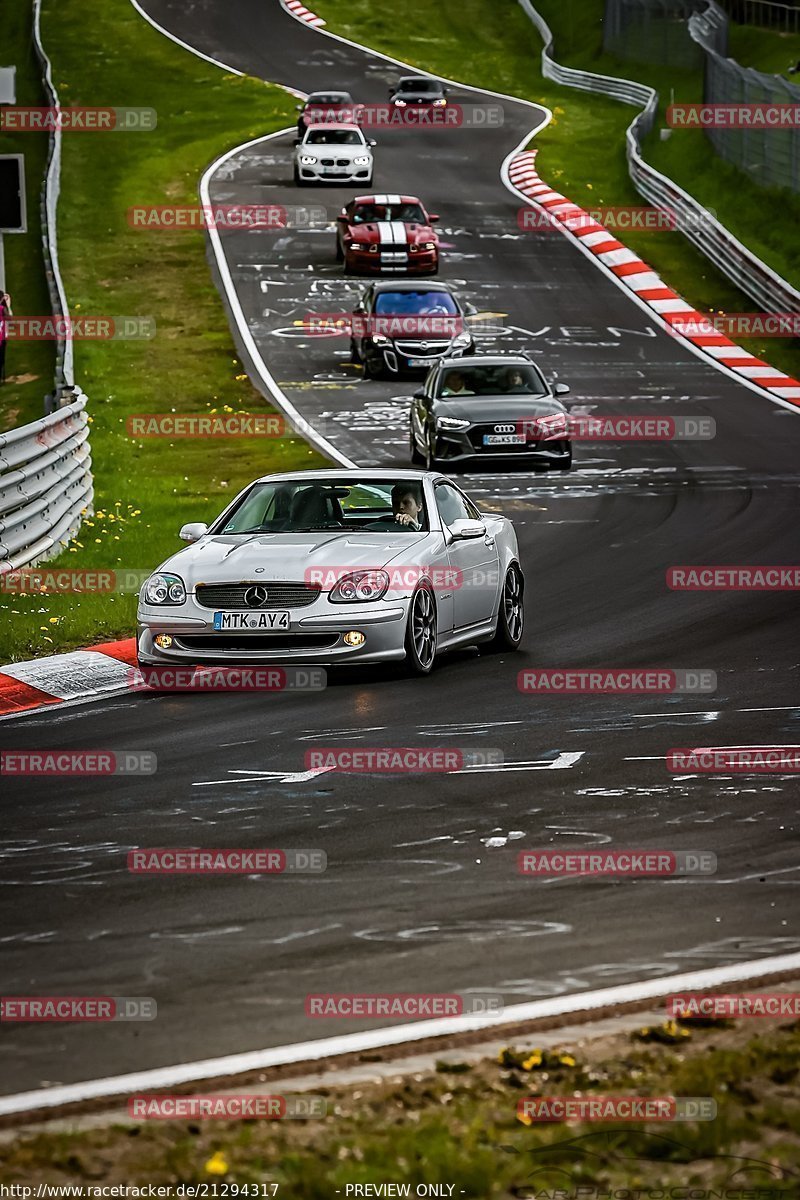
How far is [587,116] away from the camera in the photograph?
5853 centimetres

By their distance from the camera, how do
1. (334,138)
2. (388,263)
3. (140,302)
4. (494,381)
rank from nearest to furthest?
(494,381), (140,302), (388,263), (334,138)

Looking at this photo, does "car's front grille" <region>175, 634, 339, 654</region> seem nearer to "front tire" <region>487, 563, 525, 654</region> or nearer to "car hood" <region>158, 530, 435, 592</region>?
"car hood" <region>158, 530, 435, 592</region>

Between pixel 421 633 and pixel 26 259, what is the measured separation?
3220 centimetres

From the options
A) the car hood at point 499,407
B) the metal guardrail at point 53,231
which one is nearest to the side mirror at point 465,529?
the car hood at point 499,407

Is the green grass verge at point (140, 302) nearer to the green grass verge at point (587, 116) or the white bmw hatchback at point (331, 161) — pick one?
the white bmw hatchback at point (331, 161)

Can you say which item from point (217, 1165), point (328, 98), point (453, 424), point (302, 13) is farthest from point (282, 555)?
point (302, 13)

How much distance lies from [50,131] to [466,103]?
47.0 feet

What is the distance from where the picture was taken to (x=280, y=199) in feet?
159

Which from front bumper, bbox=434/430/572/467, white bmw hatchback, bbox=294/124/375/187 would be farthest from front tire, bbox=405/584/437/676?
white bmw hatchback, bbox=294/124/375/187

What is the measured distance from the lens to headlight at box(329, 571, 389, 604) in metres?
12.9

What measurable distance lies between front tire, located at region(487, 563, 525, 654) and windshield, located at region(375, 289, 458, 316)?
1837cm

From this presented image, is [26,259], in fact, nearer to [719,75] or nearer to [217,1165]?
[719,75]

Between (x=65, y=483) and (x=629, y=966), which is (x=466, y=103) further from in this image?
(x=629, y=966)

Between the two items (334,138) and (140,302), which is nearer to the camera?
(140,302)
